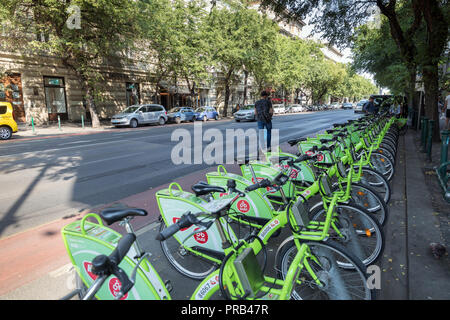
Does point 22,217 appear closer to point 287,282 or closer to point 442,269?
point 287,282

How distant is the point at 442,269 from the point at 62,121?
26061 mm

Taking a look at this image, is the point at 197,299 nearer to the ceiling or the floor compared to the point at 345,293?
nearer to the ceiling

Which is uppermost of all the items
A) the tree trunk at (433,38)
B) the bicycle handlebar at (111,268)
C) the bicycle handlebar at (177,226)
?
the tree trunk at (433,38)

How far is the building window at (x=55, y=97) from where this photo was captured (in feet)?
74.5

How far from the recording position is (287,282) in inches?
77.0

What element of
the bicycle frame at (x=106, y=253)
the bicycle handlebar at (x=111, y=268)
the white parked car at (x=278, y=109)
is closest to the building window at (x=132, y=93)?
the white parked car at (x=278, y=109)

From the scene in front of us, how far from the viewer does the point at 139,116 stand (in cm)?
2267

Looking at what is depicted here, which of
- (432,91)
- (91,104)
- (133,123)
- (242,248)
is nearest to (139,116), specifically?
(133,123)

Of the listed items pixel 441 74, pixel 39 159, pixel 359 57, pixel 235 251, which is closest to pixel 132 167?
pixel 39 159

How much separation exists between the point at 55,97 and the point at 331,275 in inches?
1024

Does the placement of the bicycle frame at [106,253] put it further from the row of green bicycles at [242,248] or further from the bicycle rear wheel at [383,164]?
the bicycle rear wheel at [383,164]

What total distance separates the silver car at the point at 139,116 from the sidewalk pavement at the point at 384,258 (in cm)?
1774

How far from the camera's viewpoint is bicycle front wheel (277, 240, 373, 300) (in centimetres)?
230
